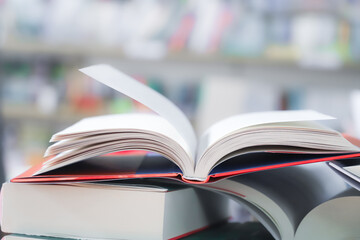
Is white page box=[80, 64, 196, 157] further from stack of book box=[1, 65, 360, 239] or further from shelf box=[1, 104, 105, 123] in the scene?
shelf box=[1, 104, 105, 123]

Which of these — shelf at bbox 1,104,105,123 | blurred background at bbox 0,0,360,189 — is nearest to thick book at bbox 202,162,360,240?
blurred background at bbox 0,0,360,189

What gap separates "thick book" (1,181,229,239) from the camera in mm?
504

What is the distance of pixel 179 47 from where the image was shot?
2.38m

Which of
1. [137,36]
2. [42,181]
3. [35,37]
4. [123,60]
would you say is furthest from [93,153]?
[123,60]

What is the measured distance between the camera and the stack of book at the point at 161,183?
1.63 ft

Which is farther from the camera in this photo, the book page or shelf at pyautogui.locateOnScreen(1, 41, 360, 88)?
shelf at pyautogui.locateOnScreen(1, 41, 360, 88)

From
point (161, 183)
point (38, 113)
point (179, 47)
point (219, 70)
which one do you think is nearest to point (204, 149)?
point (161, 183)

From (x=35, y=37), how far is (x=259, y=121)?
2133 millimetres

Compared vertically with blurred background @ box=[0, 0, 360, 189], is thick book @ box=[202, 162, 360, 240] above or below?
below

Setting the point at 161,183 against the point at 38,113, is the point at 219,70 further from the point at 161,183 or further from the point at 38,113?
the point at 161,183

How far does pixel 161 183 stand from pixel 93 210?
8cm

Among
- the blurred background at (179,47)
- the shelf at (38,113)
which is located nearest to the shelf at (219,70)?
the blurred background at (179,47)

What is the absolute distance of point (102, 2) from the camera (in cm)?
248

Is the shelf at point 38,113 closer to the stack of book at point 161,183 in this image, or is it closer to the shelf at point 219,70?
the shelf at point 219,70
